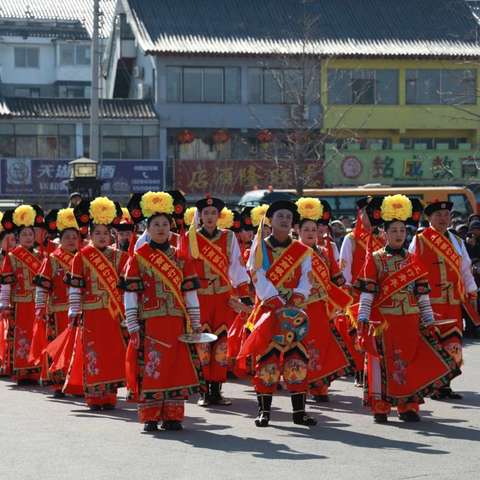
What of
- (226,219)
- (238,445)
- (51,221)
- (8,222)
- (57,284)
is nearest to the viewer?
(238,445)

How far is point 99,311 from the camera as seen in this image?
11.8 meters

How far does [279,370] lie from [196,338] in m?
0.80

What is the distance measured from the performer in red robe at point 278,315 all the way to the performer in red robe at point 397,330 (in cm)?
60

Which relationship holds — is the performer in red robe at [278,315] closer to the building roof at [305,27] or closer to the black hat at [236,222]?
the black hat at [236,222]

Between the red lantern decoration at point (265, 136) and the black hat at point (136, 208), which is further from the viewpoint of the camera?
the red lantern decoration at point (265, 136)

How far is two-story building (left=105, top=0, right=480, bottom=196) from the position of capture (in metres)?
45.3

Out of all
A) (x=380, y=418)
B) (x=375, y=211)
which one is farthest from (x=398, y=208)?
(x=380, y=418)

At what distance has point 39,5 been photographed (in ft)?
220

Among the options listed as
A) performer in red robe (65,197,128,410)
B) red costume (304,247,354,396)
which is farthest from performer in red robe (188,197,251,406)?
performer in red robe (65,197,128,410)

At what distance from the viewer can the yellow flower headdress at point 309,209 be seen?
12.3 m

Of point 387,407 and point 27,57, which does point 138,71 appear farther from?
point 387,407

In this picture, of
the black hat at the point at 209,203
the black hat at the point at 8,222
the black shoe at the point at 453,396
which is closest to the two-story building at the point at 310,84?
the black hat at the point at 8,222

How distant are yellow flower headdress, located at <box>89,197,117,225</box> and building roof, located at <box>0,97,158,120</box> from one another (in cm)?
3376

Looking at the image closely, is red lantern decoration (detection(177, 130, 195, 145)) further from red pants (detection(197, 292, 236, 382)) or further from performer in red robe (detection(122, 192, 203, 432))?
performer in red robe (detection(122, 192, 203, 432))
